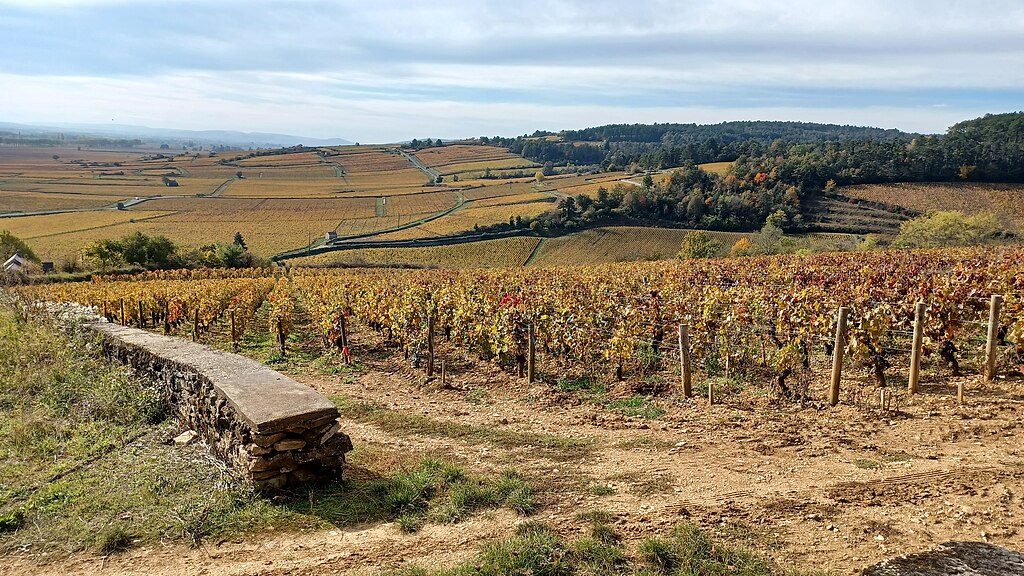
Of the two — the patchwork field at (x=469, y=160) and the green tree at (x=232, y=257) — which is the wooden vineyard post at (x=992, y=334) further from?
the patchwork field at (x=469, y=160)

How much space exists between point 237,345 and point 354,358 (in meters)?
5.07

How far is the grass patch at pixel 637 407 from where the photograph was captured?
9.12 meters

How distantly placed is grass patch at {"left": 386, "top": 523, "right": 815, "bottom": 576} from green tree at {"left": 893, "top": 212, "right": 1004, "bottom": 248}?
50.0 metres

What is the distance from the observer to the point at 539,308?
41.0 feet

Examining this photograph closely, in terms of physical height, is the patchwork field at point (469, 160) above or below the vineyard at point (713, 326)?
above

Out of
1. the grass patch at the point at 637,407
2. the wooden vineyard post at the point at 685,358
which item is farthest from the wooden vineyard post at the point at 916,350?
the grass patch at the point at 637,407

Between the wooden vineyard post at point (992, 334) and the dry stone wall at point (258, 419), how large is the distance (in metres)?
9.62

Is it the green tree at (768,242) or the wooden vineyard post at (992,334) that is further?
the green tree at (768,242)

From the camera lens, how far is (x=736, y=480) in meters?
6.23

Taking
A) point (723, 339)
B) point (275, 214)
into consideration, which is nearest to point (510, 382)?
point (723, 339)

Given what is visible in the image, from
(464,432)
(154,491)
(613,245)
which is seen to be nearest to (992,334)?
(464,432)

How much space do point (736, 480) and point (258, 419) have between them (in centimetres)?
528

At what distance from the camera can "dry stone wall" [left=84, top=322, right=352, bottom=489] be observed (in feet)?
20.3

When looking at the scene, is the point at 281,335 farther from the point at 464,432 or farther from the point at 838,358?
the point at 838,358
